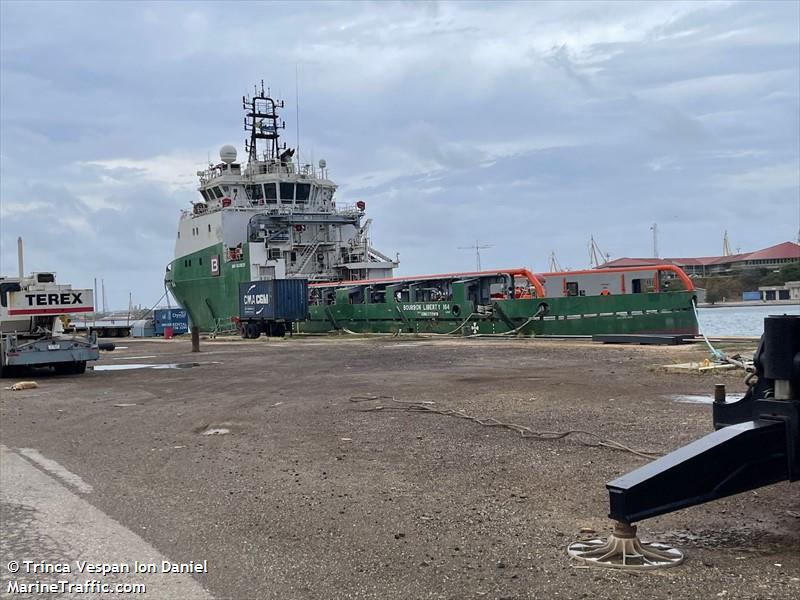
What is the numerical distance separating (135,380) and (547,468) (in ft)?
39.5

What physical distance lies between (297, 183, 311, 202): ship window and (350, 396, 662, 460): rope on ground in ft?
104

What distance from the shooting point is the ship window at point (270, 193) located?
Answer: 41875 mm

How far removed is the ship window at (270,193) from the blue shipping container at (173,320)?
10.9 metres

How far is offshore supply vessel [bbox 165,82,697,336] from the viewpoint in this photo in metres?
26.1

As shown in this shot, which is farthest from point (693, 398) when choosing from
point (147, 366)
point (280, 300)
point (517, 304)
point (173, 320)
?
point (173, 320)

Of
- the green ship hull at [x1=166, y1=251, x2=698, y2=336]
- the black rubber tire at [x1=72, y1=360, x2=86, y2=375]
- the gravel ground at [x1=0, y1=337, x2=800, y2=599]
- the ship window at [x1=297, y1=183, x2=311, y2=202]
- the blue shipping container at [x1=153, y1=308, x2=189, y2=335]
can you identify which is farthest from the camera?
the blue shipping container at [x1=153, y1=308, x2=189, y2=335]

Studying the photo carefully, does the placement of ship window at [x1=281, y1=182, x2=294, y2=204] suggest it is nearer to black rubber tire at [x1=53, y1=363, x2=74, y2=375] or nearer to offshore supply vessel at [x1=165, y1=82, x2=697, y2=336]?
offshore supply vessel at [x1=165, y1=82, x2=697, y2=336]

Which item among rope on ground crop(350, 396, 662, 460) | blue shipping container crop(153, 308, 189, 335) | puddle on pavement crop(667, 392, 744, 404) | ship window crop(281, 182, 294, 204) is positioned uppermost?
ship window crop(281, 182, 294, 204)

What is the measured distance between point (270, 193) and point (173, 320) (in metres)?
12.0

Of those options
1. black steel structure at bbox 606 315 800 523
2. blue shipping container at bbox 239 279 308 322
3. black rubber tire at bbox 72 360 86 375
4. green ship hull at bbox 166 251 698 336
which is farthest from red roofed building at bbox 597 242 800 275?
black steel structure at bbox 606 315 800 523

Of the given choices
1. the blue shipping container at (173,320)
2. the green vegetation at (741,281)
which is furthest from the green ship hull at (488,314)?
the green vegetation at (741,281)

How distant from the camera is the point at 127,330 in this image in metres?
51.2

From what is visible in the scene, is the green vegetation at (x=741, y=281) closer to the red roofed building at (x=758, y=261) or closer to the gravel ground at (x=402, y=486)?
the red roofed building at (x=758, y=261)

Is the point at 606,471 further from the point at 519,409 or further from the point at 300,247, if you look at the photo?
the point at 300,247
